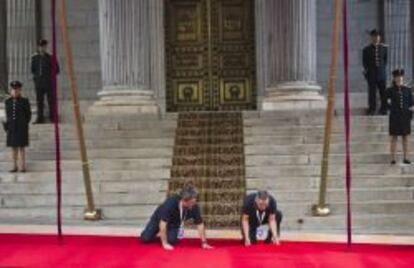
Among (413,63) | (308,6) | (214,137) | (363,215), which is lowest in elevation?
(363,215)

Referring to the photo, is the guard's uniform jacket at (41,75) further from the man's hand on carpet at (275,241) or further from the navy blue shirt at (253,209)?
the man's hand on carpet at (275,241)

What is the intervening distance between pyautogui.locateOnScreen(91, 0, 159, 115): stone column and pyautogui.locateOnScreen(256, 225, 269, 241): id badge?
740cm

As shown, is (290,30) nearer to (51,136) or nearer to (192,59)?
(192,59)

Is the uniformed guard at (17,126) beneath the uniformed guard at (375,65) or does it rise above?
beneath

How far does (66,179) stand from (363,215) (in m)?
5.23

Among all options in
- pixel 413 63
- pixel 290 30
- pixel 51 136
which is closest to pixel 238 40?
pixel 290 30

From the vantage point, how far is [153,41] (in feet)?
64.1

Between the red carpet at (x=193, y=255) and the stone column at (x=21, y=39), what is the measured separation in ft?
31.1

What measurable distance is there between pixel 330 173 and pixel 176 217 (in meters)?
4.27

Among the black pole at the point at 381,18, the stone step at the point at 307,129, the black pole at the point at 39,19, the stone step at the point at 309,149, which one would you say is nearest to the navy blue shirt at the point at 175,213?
the stone step at the point at 309,149

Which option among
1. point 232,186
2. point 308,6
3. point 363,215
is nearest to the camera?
point 363,215

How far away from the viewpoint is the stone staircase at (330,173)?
12484 millimetres

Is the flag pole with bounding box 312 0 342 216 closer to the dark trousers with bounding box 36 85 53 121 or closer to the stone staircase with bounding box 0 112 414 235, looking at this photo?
the stone staircase with bounding box 0 112 414 235

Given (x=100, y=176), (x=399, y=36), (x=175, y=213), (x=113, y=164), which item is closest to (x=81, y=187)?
(x=100, y=176)
